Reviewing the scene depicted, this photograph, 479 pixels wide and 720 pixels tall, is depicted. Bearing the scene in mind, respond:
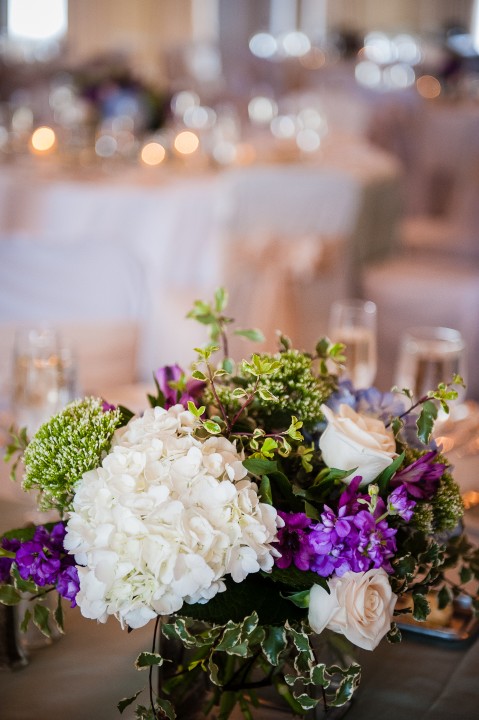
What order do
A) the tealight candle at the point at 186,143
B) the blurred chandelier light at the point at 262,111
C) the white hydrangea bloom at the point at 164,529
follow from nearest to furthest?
the white hydrangea bloom at the point at 164,529, the tealight candle at the point at 186,143, the blurred chandelier light at the point at 262,111

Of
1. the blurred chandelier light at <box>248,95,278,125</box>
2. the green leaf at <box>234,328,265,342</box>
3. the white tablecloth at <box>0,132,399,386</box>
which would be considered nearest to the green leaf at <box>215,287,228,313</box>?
the green leaf at <box>234,328,265,342</box>

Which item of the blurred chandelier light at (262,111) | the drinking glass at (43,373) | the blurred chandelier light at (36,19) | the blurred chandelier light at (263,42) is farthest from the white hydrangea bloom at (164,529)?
the blurred chandelier light at (263,42)

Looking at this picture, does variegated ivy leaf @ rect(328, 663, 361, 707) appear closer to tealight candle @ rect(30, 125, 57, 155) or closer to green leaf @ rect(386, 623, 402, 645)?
green leaf @ rect(386, 623, 402, 645)

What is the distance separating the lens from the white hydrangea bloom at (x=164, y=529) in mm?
687

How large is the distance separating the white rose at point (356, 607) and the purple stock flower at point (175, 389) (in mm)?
219

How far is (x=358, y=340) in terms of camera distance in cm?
165

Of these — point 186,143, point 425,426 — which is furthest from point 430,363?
point 186,143

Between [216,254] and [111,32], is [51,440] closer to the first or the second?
[216,254]

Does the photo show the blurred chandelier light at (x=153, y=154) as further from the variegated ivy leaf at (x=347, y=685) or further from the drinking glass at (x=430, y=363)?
the variegated ivy leaf at (x=347, y=685)

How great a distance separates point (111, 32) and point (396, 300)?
26.3 feet

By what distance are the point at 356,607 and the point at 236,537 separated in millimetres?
112

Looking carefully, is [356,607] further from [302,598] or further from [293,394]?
[293,394]

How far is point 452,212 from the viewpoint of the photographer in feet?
18.6


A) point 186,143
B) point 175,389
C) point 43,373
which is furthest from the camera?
point 186,143
